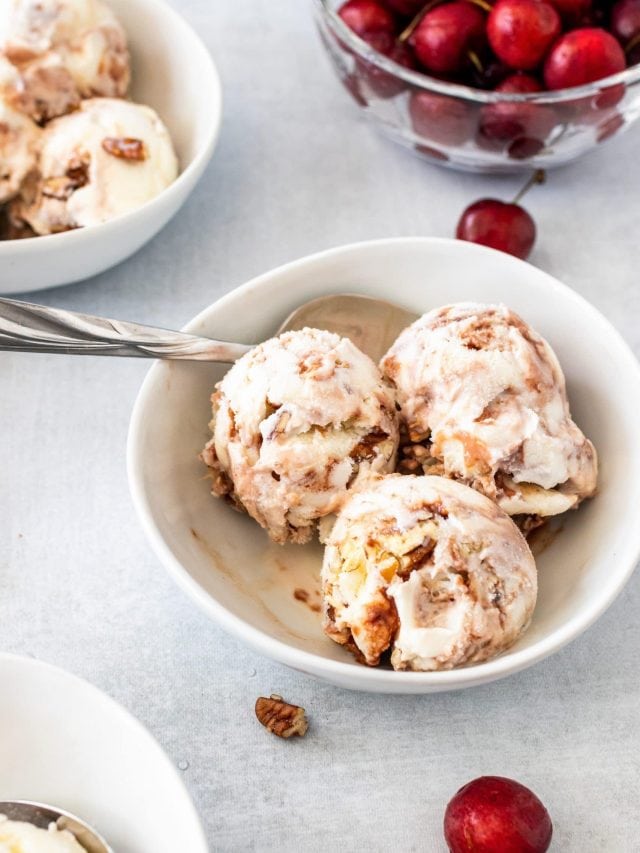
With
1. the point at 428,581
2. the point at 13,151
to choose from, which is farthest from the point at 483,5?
the point at 428,581

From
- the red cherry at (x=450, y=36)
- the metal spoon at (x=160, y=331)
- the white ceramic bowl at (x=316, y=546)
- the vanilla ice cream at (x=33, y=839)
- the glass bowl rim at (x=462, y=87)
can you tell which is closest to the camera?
the vanilla ice cream at (x=33, y=839)

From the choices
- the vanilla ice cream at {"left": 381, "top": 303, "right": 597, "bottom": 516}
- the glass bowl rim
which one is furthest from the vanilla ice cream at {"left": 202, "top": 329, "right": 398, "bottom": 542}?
the glass bowl rim

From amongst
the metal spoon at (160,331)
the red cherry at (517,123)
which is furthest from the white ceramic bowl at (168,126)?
the red cherry at (517,123)

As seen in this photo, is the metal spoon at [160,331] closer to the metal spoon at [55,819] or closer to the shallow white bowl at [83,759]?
the shallow white bowl at [83,759]

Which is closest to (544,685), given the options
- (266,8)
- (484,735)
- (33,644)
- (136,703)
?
(484,735)

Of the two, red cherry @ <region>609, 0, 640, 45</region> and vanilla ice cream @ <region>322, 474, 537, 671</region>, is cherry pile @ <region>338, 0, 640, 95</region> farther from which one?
vanilla ice cream @ <region>322, 474, 537, 671</region>

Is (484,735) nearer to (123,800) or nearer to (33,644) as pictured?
(123,800)
